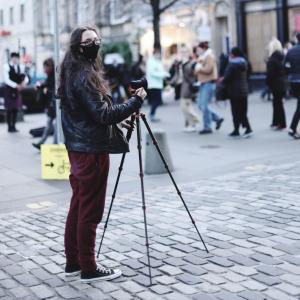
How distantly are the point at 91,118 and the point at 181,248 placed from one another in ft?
5.52

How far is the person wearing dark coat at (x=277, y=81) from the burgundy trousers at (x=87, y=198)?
9.98 m

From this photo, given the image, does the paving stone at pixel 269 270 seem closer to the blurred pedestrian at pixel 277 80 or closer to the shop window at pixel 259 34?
the blurred pedestrian at pixel 277 80

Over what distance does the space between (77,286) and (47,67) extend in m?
8.15

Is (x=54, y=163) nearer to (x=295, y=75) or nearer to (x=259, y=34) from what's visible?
(x=295, y=75)

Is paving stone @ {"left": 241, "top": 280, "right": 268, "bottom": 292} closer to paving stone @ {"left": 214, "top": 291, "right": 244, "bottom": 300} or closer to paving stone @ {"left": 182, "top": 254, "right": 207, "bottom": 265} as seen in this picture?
paving stone @ {"left": 214, "top": 291, "right": 244, "bottom": 300}

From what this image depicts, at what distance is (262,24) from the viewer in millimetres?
29188

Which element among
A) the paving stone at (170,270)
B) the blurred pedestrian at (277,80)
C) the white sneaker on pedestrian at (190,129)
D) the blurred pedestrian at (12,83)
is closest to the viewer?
the paving stone at (170,270)

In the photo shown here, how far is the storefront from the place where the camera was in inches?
1101

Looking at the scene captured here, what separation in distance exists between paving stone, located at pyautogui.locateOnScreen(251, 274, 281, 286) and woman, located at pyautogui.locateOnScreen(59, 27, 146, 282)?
124 centimetres

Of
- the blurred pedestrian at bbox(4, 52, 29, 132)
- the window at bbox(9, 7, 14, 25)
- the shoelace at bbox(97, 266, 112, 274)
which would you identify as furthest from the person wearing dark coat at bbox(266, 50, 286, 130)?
the window at bbox(9, 7, 14, 25)

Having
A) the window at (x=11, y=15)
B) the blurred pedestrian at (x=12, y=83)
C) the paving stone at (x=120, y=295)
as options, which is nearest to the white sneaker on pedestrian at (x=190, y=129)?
the blurred pedestrian at (x=12, y=83)

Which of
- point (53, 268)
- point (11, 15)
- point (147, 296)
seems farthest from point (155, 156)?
point (11, 15)

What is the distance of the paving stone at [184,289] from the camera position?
4.67 meters

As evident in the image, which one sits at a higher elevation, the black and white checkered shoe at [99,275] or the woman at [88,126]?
the woman at [88,126]
